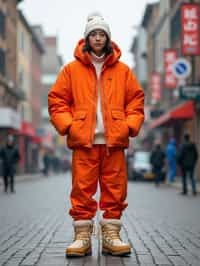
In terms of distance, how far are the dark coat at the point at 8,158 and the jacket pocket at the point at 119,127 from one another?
15.8 m

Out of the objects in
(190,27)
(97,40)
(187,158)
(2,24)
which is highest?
(2,24)

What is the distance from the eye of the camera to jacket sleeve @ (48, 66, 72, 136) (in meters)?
6.16

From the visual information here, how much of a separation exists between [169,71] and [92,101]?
31123mm

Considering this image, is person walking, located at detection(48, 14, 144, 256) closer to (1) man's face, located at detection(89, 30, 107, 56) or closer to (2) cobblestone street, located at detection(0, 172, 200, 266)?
(1) man's face, located at detection(89, 30, 107, 56)

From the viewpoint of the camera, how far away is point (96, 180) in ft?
20.4

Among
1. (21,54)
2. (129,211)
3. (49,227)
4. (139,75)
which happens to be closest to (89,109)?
(49,227)

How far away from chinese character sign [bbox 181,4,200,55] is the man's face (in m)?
22.2

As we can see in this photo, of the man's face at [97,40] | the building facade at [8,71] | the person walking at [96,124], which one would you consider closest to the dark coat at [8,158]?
the person walking at [96,124]

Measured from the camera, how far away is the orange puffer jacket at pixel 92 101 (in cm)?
613

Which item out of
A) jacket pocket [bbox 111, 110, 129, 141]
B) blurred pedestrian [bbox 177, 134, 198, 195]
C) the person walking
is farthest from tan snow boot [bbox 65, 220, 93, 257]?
blurred pedestrian [bbox 177, 134, 198, 195]

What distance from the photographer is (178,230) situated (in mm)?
8914

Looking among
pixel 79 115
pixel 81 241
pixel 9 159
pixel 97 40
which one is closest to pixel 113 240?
pixel 81 241

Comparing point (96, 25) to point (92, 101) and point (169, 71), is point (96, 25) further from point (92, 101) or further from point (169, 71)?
point (169, 71)

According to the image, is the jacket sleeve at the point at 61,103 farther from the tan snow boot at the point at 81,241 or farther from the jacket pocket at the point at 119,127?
the tan snow boot at the point at 81,241
